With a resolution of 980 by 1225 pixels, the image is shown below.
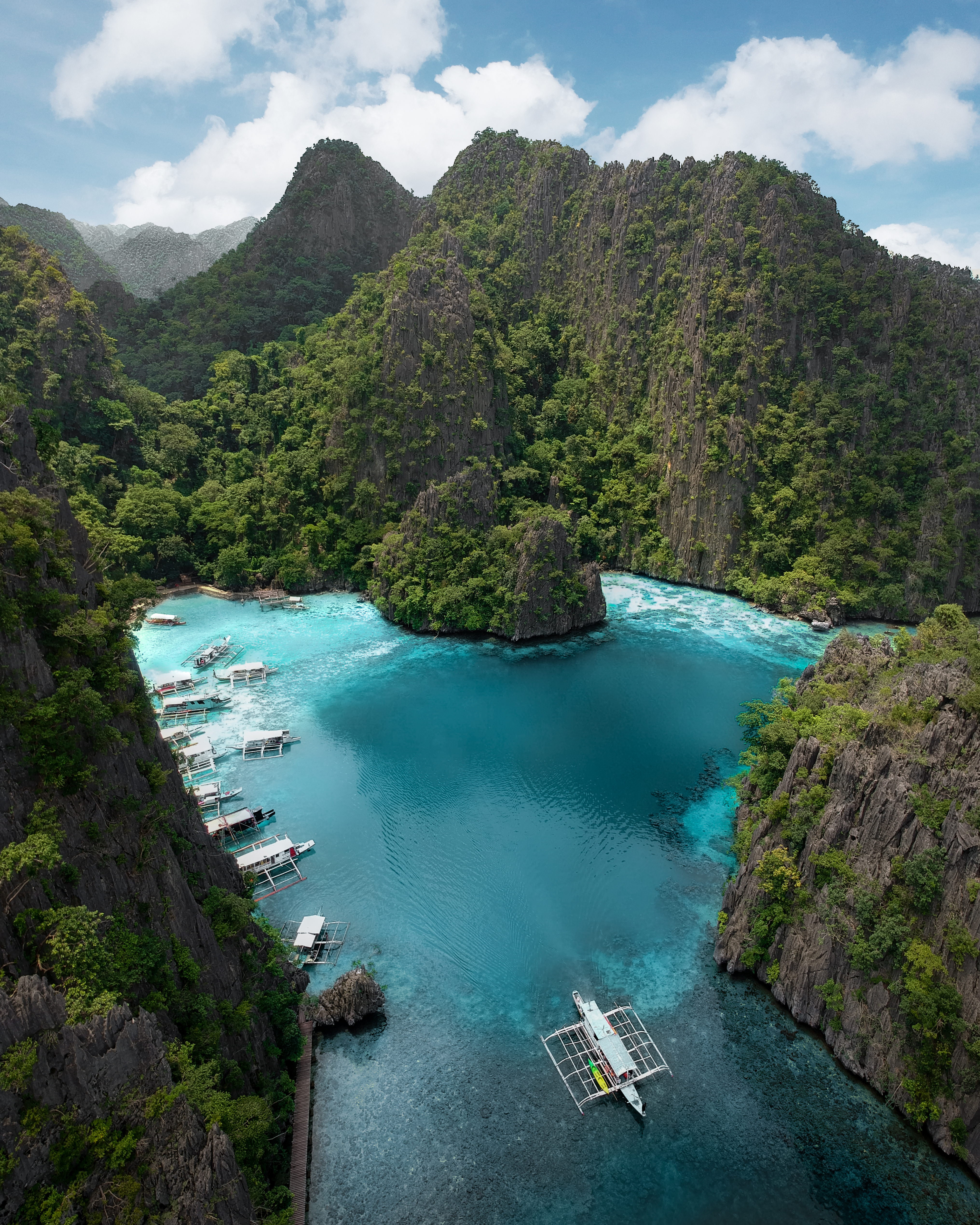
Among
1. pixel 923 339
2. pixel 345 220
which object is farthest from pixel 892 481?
pixel 345 220

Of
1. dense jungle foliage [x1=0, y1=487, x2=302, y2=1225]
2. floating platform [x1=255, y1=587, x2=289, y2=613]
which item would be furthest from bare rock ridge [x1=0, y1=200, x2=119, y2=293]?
dense jungle foliage [x1=0, y1=487, x2=302, y2=1225]

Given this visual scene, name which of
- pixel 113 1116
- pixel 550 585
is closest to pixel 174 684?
pixel 550 585

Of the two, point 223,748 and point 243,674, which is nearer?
point 223,748

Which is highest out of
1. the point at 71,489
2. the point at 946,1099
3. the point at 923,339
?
the point at 923,339

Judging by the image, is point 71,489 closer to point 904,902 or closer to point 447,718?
point 447,718

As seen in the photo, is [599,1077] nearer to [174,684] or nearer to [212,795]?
[212,795]

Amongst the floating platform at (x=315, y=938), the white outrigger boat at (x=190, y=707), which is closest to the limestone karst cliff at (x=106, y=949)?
the floating platform at (x=315, y=938)
